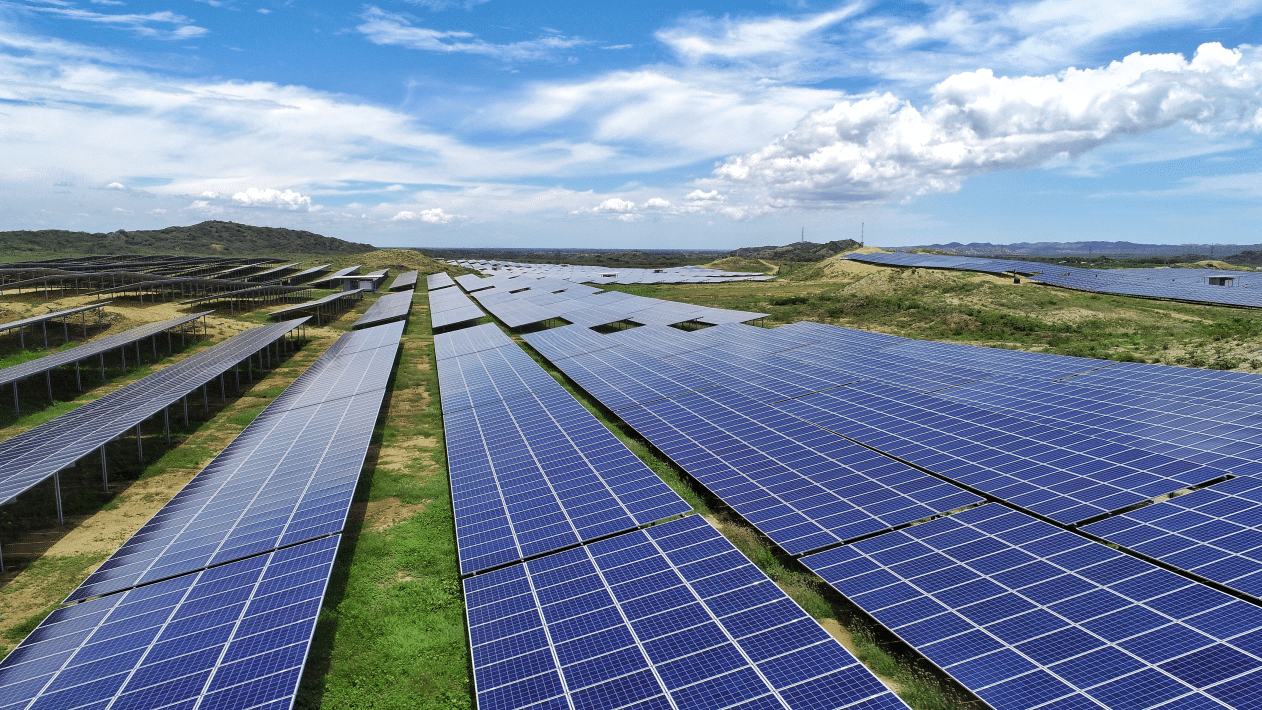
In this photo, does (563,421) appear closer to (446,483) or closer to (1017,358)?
(446,483)

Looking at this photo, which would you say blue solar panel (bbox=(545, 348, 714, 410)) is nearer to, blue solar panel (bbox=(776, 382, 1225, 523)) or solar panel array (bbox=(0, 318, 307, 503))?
blue solar panel (bbox=(776, 382, 1225, 523))

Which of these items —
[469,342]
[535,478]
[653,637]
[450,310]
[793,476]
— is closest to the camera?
[653,637]

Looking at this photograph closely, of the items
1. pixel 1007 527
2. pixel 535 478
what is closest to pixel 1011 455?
pixel 1007 527

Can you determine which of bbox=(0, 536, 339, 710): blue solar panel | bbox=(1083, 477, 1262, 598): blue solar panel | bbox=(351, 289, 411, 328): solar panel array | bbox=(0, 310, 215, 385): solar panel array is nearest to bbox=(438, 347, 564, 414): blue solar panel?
bbox=(0, 536, 339, 710): blue solar panel

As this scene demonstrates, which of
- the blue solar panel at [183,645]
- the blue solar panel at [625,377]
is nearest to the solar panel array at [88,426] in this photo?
the blue solar panel at [183,645]

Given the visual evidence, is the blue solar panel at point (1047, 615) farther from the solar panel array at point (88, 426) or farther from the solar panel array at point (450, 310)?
the solar panel array at point (450, 310)

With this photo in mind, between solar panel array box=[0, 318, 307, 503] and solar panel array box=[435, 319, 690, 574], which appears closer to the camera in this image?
solar panel array box=[435, 319, 690, 574]

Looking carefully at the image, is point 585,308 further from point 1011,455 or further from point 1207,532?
point 1207,532
